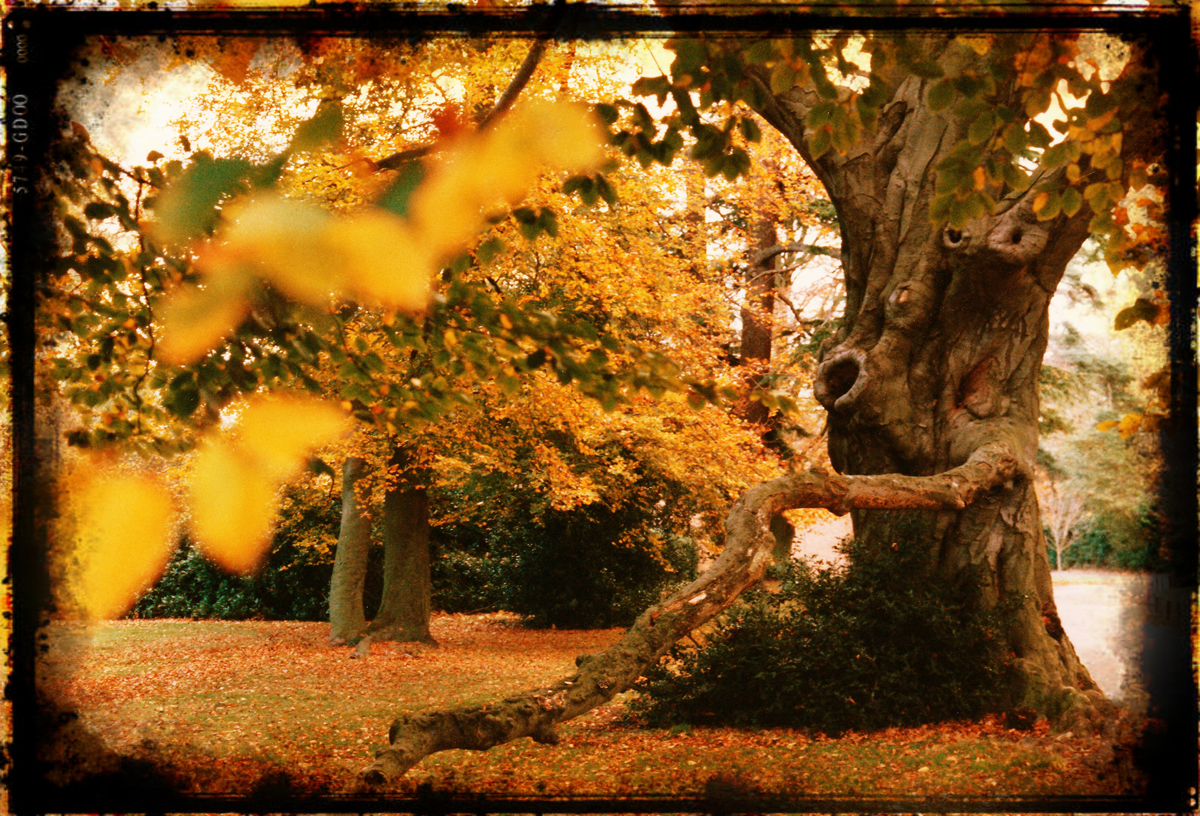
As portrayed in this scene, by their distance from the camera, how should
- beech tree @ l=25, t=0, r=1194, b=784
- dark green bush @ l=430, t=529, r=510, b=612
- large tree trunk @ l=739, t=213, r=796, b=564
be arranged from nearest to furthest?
beech tree @ l=25, t=0, r=1194, b=784 < large tree trunk @ l=739, t=213, r=796, b=564 < dark green bush @ l=430, t=529, r=510, b=612

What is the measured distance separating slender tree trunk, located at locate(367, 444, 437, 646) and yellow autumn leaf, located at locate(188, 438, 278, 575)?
40.8 feet

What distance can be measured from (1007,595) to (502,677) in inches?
263

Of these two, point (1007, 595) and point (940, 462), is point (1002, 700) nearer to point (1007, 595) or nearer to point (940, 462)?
point (1007, 595)

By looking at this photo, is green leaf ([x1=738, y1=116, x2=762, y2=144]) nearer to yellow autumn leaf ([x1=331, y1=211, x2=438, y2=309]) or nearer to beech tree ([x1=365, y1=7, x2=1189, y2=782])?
beech tree ([x1=365, y1=7, x2=1189, y2=782])

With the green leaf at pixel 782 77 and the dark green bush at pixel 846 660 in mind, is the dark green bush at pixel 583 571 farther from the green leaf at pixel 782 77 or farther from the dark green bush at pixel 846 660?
the green leaf at pixel 782 77

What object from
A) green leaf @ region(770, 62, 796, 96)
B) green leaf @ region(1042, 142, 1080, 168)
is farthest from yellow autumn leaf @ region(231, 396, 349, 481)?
green leaf @ region(1042, 142, 1080, 168)

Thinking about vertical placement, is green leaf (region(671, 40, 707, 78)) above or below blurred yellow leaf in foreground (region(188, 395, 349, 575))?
above

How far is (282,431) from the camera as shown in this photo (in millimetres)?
1179

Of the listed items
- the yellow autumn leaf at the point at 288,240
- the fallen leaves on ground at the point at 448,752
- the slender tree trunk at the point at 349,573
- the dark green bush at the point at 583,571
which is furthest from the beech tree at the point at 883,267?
the slender tree trunk at the point at 349,573

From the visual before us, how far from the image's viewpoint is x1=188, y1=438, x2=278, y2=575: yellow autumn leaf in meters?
1.02

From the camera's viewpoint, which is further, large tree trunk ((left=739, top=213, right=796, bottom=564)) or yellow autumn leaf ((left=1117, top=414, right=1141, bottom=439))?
large tree trunk ((left=739, top=213, right=796, bottom=564))

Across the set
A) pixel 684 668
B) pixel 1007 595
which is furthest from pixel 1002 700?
pixel 684 668

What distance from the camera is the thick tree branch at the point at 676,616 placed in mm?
3288

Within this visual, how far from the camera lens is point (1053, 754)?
4.76 meters
